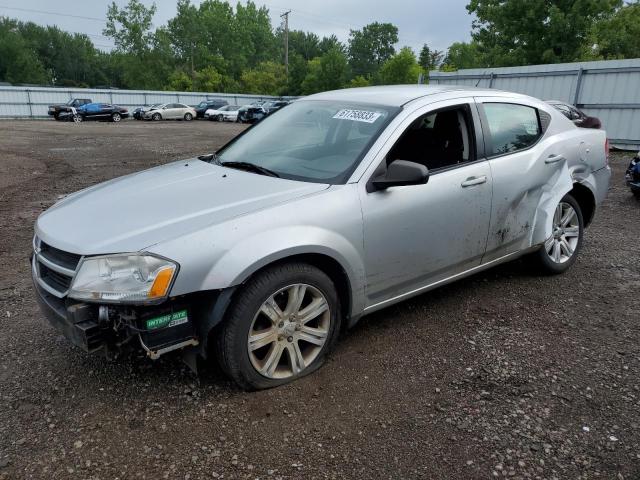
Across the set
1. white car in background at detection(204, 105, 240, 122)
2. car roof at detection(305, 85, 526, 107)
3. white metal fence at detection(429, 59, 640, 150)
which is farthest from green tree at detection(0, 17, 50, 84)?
car roof at detection(305, 85, 526, 107)

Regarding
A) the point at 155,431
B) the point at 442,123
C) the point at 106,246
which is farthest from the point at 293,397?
the point at 442,123

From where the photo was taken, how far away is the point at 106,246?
2.43 metres

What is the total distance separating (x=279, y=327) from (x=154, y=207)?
3.19 feet

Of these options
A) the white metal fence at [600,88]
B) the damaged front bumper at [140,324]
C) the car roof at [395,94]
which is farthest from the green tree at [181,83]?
the damaged front bumper at [140,324]

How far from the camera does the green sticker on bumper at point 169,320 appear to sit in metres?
2.39

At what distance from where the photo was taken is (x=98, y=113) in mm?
33188

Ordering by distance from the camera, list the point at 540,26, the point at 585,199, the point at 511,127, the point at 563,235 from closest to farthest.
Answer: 1. the point at 511,127
2. the point at 563,235
3. the point at 585,199
4. the point at 540,26

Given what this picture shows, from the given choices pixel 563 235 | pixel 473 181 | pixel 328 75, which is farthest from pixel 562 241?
pixel 328 75

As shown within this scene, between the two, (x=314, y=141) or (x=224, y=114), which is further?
(x=224, y=114)

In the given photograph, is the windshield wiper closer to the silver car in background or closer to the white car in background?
the silver car in background

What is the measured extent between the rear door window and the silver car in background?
1 cm

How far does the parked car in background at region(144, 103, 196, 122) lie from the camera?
36.2 m

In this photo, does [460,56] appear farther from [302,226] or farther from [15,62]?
[302,226]

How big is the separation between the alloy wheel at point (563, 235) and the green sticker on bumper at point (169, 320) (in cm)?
323
